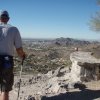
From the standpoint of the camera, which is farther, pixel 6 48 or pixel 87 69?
pixel 87 69

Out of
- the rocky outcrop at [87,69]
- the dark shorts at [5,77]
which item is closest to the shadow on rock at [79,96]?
the dark shorts at [5,77]

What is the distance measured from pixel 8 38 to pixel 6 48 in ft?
0.76

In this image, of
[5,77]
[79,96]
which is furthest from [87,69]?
[5,77]

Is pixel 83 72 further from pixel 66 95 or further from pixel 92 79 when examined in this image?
pixel 66 95

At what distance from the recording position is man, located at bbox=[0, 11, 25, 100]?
25.9ft

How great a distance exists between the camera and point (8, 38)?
7.90 metres

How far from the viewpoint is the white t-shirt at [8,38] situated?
7871 mm

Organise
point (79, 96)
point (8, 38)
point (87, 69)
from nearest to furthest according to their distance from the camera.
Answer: point (8, 38), point (79, 96), point (87, 69)

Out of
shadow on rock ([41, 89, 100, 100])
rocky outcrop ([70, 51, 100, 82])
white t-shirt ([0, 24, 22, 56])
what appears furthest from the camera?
rocky outcrop ([70, 51, 100, 82])

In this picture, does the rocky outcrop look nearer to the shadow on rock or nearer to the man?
the shadow on rock

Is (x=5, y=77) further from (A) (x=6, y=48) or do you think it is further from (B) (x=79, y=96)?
(B) (x=79, y=96)

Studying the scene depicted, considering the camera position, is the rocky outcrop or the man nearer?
the man

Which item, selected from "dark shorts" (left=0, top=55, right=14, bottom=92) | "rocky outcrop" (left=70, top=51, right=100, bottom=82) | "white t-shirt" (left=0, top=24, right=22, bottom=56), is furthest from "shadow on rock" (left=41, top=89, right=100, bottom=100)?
"rocky outcrop" (left=70, top=51, right=100, bottom=82)

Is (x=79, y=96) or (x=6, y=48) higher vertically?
(x=6, y=48)
